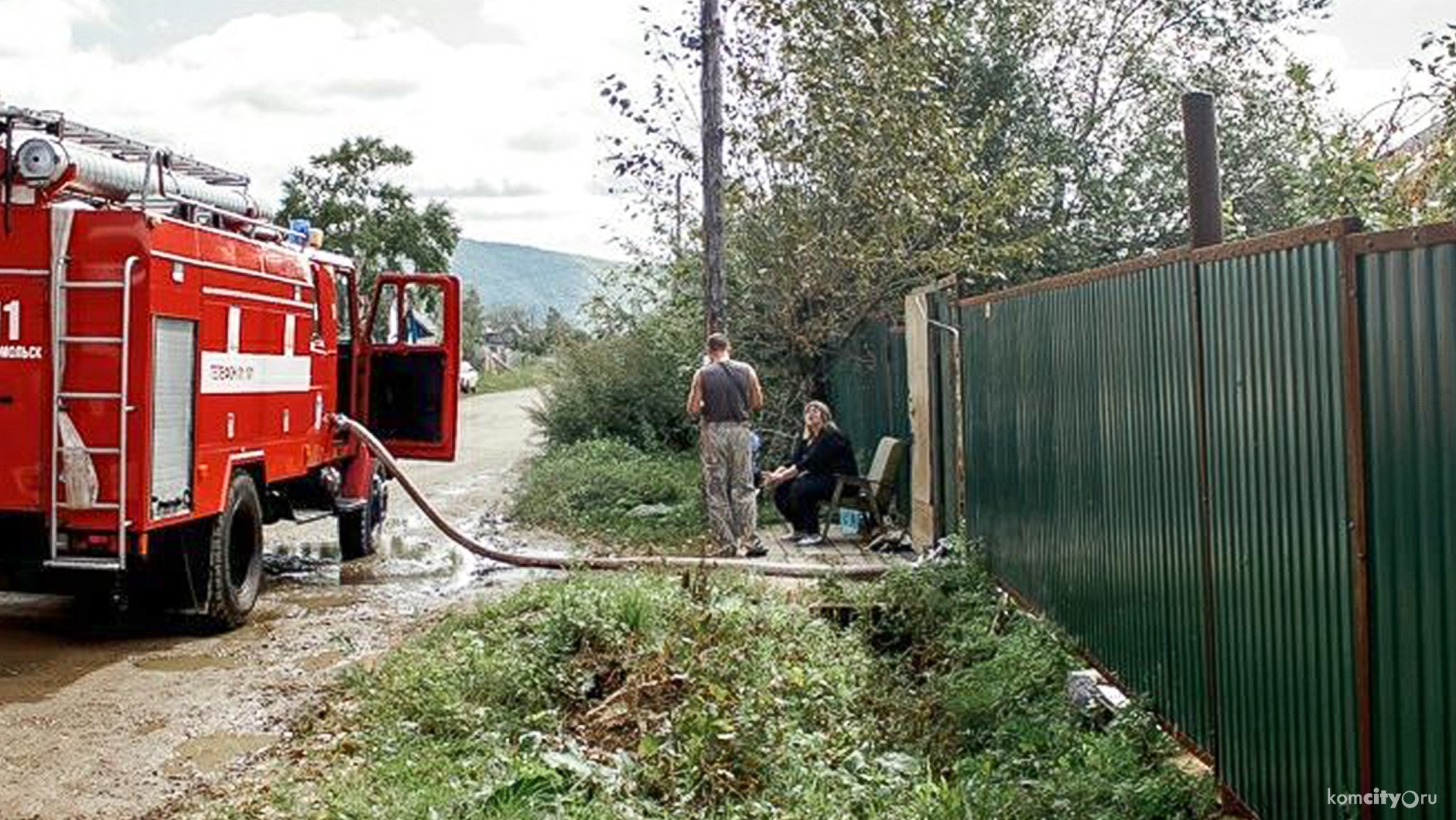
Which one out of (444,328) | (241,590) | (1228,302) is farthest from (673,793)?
(444,328)

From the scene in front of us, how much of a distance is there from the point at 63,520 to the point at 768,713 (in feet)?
15.2

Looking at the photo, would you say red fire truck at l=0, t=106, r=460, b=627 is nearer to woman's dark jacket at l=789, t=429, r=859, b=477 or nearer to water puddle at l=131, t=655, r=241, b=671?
water puddle at l=131, t=655, r=241, b=671

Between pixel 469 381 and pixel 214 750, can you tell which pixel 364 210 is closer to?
pixel 469 381

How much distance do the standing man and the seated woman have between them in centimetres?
70

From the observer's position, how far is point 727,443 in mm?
11867

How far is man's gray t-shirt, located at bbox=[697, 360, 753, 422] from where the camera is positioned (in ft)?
38.6

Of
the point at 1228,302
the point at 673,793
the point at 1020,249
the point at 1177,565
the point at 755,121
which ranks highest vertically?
the point at 755,121

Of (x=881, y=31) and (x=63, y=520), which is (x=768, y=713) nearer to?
(x=63, y=520)

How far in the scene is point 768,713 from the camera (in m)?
6.04

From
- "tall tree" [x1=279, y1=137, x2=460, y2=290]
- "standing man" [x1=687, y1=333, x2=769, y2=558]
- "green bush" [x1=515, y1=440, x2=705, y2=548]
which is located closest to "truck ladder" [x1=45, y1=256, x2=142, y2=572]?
"standing man" [x1=687, y1=333, x2=769, y2=558]

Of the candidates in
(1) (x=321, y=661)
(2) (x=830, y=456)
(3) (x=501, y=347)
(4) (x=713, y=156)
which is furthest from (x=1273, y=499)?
(3) (x=501, y=347)

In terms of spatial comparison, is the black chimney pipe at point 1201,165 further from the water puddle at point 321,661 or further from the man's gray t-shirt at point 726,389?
the man's gray t-shirt at point 726,389

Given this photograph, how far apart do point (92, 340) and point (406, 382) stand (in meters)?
5.11

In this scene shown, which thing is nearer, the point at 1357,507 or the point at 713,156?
the point at 1357,507
